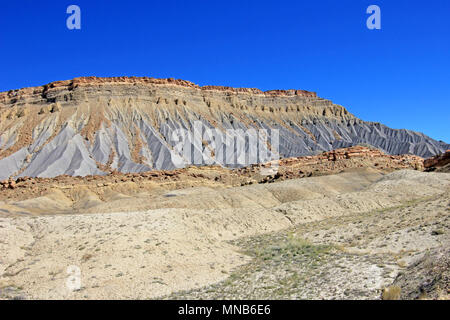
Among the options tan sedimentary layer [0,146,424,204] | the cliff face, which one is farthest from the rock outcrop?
the cliff face

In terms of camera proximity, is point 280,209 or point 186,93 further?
point 186,93

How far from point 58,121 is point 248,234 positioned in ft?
238

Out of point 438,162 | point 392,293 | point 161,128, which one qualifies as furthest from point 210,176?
point 392,293

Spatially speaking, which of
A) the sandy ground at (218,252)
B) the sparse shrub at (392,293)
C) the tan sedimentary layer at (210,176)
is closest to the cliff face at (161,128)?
the tan sedimentary layer at (210,176)

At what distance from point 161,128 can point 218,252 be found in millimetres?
71820

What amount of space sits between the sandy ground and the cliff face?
47.4 m

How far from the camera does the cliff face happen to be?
239 ft

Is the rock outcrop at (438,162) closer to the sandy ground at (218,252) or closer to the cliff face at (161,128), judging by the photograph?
the sandy ground at (218,252)

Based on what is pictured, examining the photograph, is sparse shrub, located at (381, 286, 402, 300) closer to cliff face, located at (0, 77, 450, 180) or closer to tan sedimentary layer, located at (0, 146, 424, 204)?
tan sedimentary layer, located at (0, 146, 424, 204)

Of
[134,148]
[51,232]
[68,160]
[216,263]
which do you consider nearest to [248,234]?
[216,263]

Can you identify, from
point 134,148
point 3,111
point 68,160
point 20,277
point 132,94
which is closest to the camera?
point 20,277

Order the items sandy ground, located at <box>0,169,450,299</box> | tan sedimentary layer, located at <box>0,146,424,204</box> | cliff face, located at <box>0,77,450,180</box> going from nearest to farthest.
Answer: sandy ground, located at <box>0,169,450,299</box> < tan sedimentary layer, located at <box>0,146,424,204</box> < cliff face, located at <box>0,77,450,180</box>

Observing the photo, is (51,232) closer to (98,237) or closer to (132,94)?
(98,237)

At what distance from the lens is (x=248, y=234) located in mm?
22938
